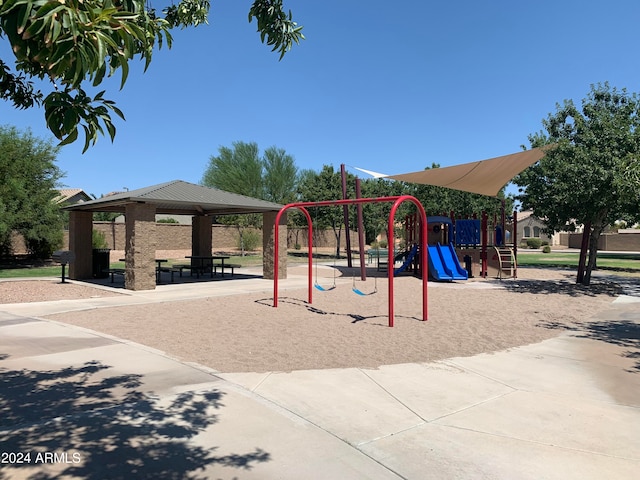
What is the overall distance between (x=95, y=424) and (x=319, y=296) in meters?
9.12

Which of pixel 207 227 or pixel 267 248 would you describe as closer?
pixel 267 248

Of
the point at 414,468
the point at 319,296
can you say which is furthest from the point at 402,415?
the point at 319,296

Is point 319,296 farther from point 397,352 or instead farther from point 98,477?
point 98,477

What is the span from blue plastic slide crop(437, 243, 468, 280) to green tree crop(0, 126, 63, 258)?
18.6 m

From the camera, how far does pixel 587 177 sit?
1301 cm

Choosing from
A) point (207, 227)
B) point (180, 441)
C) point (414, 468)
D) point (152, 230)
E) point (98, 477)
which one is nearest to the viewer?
point (98, 477)

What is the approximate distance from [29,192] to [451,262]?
66.2ft

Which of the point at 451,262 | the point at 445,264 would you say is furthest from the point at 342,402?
the point at 451,262

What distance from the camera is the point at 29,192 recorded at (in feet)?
74.0

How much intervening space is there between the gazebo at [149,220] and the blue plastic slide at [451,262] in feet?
20.9

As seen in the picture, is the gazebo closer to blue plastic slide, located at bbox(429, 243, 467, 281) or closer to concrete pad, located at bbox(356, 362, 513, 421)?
blue plastic slide, located at bbox(429, 243, 467, 281)

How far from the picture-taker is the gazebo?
13.7 meters

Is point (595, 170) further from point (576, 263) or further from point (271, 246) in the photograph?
point (576, 263)

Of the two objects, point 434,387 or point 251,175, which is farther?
point 251,175
